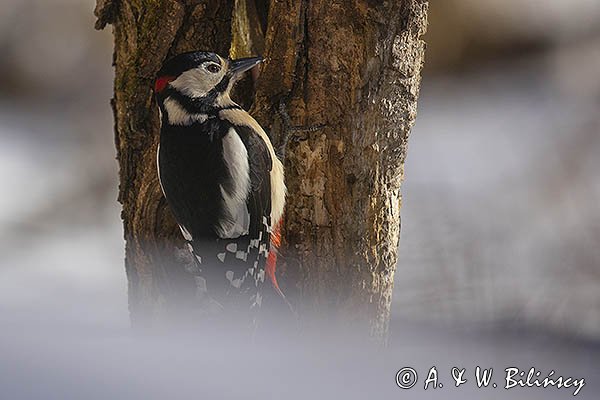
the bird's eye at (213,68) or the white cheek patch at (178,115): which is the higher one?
the bird's eye at (213,68)

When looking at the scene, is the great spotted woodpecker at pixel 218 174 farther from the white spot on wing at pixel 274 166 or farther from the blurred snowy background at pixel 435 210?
the blurred snowy background at pixel 435 210

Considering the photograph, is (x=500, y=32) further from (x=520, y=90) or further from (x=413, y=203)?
(x=413, y=203)

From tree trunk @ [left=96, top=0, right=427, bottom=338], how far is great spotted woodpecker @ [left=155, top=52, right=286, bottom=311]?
0.07 meters

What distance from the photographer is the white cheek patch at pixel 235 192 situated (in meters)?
1.34

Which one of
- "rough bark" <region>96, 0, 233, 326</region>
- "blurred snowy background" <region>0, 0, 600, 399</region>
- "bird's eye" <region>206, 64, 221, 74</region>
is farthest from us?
"rough bark" <region>96, 0, 233, 326</region>

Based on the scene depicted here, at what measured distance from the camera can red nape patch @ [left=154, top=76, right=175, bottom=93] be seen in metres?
1.33

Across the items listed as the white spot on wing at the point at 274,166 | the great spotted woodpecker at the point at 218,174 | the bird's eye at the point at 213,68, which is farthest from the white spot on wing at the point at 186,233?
the bird's eye at the point at 213,68

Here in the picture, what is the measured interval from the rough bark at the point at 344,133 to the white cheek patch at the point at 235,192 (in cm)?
9

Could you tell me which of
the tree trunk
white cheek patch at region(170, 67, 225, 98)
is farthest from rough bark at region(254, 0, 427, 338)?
white cheek patch at region(170, 67, 225, 98)

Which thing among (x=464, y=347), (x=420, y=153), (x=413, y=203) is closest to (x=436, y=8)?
(x=420, y=153)

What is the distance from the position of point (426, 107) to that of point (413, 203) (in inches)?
36.2

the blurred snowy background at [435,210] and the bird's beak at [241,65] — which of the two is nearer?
the blurred snowy background at [435,210]

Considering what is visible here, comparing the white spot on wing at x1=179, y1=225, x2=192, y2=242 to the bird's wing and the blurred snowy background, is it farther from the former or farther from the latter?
the blurred snowy background

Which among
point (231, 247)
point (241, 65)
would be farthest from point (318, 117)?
point (231, 247)
